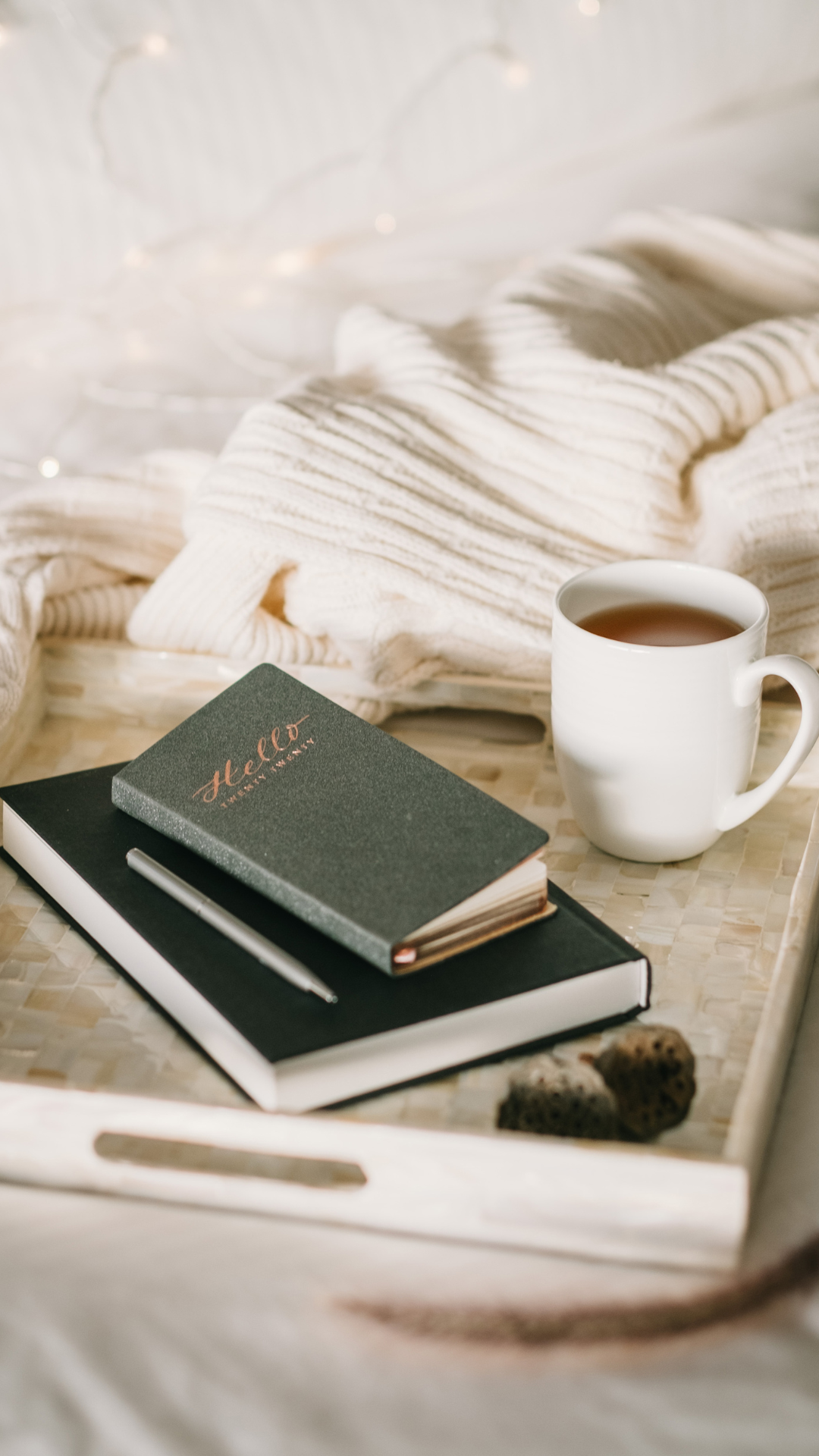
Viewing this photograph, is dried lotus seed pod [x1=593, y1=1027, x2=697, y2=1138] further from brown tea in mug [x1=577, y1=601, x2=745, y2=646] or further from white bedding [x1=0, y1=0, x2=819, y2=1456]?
white bedding [x1=0, y1=0, x2=819, y2=1456]

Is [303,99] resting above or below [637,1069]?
above

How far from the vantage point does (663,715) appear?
0.48m

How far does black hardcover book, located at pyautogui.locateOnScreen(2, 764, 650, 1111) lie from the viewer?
1.28 ft

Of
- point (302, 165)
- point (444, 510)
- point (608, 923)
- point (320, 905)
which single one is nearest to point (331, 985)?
point (320, 905)

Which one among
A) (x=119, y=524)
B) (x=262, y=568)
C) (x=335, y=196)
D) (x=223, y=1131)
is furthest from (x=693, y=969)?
(x=335, y=196)

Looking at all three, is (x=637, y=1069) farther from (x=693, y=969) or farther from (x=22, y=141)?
(x=22, y=141)

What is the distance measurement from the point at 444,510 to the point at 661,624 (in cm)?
15

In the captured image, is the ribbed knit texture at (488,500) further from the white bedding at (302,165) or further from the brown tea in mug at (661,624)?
the white bedding at (302,165)

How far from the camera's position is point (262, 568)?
25.4 inches

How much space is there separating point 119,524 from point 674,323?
40 centimetres

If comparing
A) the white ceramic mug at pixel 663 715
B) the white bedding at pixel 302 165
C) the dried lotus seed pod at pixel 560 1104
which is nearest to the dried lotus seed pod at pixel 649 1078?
the dried lotus seed pod at pixel 560 1104

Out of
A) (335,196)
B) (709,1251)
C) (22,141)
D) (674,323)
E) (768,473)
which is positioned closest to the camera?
(709,1251)

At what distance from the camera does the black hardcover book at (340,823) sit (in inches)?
16.4

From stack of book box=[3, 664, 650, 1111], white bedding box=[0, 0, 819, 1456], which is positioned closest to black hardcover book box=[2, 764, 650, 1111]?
stack of book box=[3, 664, 650, 1111]
